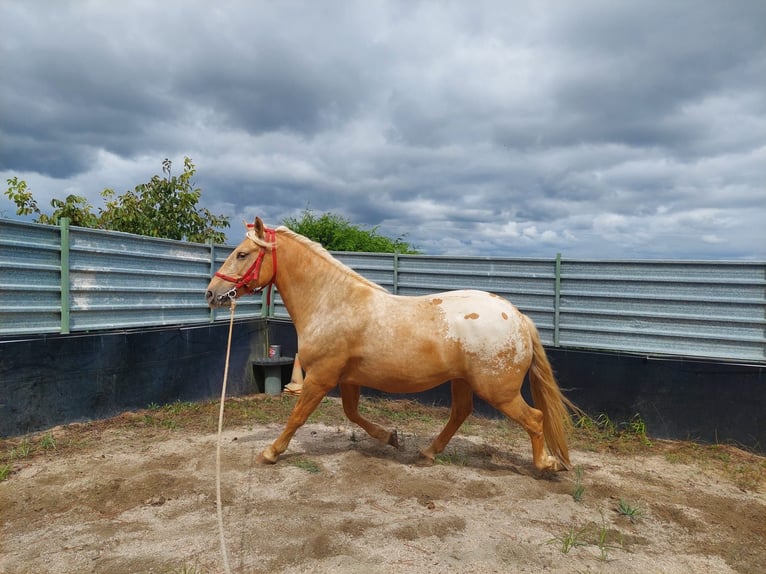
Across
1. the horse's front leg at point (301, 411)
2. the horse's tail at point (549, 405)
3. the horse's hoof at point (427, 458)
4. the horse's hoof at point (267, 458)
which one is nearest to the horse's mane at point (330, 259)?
the horse's front leg at point (301, 411)

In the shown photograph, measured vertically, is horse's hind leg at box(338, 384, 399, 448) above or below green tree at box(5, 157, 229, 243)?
below

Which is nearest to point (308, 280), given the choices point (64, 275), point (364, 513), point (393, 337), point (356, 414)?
point (393, 337)

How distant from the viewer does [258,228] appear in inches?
159

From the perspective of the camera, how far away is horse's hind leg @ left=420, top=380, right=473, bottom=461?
427cm

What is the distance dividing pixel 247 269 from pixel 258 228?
14.5 inches

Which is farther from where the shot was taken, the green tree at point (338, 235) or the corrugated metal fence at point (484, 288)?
the green tree at point (338, 235)

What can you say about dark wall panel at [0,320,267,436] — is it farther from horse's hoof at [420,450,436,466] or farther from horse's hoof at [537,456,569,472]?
horse's hoof at [537,456,569,472]

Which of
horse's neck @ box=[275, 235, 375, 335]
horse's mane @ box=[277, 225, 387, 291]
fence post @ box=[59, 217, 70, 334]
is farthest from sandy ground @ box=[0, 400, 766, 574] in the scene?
horse's mane @ box=[277, 225, 387, 291]

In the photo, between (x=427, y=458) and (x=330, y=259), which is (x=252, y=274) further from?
(x=427, y=458)

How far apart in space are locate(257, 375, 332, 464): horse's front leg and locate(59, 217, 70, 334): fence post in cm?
276

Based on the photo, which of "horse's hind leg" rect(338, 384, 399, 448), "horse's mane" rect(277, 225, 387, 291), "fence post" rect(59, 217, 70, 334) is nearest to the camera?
"horse's mane" rect(277, 225, 387, 291)

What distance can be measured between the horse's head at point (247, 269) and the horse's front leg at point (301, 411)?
96 cm

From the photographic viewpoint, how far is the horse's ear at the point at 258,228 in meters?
3.98

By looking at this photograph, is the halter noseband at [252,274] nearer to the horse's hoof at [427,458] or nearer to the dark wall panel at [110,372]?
the horse's hoof at [427,458]
